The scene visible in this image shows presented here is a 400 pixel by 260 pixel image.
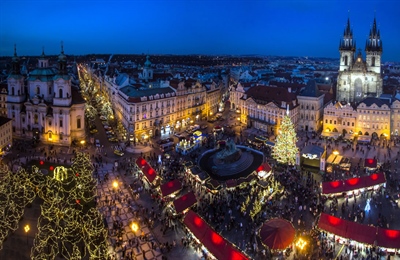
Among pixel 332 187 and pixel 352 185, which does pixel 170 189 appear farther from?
pixel 352 185

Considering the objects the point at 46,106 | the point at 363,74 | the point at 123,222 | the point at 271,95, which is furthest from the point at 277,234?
the point at 363,74

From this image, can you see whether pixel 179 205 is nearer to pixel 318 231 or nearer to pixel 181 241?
pixel 181 241

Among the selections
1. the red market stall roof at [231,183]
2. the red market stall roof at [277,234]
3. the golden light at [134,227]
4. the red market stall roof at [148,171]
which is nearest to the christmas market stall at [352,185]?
the red market stall roof at [231,183]

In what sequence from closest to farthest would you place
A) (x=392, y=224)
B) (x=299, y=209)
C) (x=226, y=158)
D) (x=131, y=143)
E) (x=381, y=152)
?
(x=392, y=224)
(x=299, y=209)
(x=226, y=158)
(x=381, y=152)
(x=131, y=143)

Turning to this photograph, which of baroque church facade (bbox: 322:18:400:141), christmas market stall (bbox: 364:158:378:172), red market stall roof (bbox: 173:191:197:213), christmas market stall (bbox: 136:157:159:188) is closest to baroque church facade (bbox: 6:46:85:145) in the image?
christmas market stall (bbox: 136:157:159:188)

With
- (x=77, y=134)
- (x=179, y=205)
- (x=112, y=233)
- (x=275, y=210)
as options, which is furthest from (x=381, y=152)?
(x=77, y=134)

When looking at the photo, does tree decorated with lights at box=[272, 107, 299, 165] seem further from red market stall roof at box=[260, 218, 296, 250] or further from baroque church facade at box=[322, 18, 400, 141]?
red market stall roof at box=[260, 218, 296, 250]
